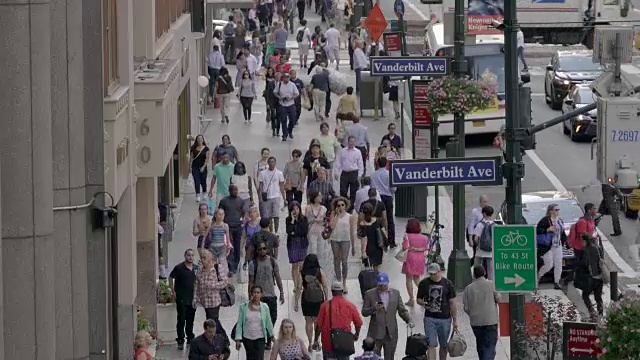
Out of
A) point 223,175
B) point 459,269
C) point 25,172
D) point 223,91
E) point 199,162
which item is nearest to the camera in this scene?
point 25,172

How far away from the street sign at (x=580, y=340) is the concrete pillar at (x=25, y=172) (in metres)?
5.42

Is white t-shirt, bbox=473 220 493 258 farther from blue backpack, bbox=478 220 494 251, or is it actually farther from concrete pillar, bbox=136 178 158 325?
concrete pillar, bbox=136 178 158 325

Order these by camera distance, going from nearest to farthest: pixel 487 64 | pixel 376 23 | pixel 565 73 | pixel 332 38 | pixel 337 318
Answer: pixel 337 318 < pixel 487 64 < pixel 376 23 < pixel 565 73 < pixel 332 38

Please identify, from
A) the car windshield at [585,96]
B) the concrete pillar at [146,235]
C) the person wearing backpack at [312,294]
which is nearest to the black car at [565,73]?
the car windshield at [585,96]

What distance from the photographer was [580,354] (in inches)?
678

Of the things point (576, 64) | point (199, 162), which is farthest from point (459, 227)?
point (576, 64)

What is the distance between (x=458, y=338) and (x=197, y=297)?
3.46m

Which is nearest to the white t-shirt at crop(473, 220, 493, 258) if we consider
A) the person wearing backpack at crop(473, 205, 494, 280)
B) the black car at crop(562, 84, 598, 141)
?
the person wearing backpack at crop(473, 205, 494, 280)

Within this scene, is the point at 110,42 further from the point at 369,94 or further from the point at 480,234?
the point at 369,94

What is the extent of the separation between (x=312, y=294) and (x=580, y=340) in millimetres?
5409

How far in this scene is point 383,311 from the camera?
67.6 ft

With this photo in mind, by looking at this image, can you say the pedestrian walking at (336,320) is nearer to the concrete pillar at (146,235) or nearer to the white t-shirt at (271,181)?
the concrete pillar at (146,235)

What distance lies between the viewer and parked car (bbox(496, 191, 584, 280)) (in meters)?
26.5

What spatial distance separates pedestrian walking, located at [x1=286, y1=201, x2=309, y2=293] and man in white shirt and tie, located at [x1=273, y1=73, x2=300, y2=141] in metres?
13.6
